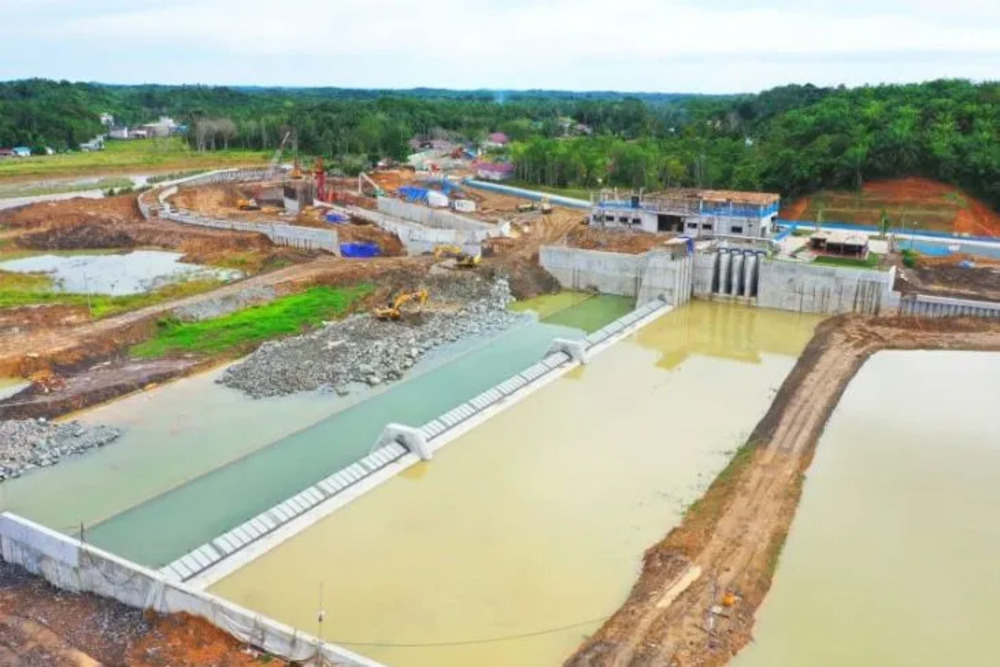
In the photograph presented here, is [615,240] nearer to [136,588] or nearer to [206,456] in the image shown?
[206,456]

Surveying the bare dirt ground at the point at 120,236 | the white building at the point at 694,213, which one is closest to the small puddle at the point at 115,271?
the bare dirt ground at the point at 120,236

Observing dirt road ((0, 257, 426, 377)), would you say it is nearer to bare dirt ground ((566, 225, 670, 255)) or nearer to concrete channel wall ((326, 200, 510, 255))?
concrete channel wall ((326, 200, 510, 255))

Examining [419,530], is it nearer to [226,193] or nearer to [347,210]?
[347,210]

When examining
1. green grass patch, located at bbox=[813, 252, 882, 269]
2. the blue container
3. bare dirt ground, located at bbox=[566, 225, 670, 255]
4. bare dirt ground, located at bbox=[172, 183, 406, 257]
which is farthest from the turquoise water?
bare dirt ground, located at bbox=[172, 183, 406, 257]

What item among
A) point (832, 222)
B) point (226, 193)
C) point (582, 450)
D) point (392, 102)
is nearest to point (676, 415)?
point (582, 450)

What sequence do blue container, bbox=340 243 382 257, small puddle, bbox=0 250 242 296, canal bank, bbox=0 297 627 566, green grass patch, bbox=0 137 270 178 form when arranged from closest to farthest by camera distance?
1. canal bank, bbox=0 297 627 566
2. small puddle, bbox=0 250 242 296
3. blue container, bbox=340 243 382 257
4. green grass patch, bbox=0 137 270 178

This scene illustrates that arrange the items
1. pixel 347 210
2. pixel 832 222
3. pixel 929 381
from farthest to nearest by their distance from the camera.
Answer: pixel 347 210
pixel 832 222
pixel 929 381
